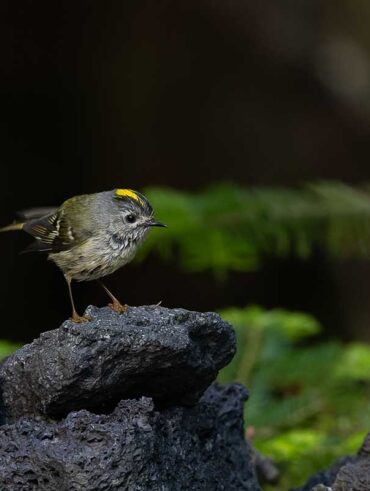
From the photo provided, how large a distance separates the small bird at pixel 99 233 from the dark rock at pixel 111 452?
0.64 meters

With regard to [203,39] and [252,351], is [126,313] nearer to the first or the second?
[252,351]

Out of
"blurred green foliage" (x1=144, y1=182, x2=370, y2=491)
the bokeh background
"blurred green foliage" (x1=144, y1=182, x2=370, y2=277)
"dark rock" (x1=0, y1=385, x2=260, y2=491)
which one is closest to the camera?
"dark rock" (x1=0, y1=385, x2=260, y2=491)

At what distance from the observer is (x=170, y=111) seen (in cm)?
710

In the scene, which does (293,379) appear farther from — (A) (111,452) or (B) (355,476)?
(A) (111,452)

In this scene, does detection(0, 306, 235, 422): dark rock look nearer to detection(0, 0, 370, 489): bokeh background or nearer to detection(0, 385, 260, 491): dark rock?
detection(0, 385, 260, 491): dark rock

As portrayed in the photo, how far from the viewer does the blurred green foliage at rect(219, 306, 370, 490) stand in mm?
3898

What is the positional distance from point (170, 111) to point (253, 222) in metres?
2.72

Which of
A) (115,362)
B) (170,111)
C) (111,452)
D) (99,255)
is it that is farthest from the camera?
(170,111)

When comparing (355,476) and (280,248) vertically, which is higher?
(355,476)

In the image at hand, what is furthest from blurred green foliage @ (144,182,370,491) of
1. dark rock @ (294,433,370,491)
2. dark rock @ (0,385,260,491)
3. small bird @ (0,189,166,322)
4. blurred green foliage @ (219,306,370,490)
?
dark rock @ (0,385,260,491)

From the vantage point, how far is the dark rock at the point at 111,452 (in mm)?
1949

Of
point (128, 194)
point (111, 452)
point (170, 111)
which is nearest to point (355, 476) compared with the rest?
point (111, 452)

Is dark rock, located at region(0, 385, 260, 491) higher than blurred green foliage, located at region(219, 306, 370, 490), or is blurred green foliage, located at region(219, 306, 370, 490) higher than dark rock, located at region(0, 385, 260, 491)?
dark rock, located at region(0, 385, 260, 491)

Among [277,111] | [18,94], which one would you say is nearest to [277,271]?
[277,111]
